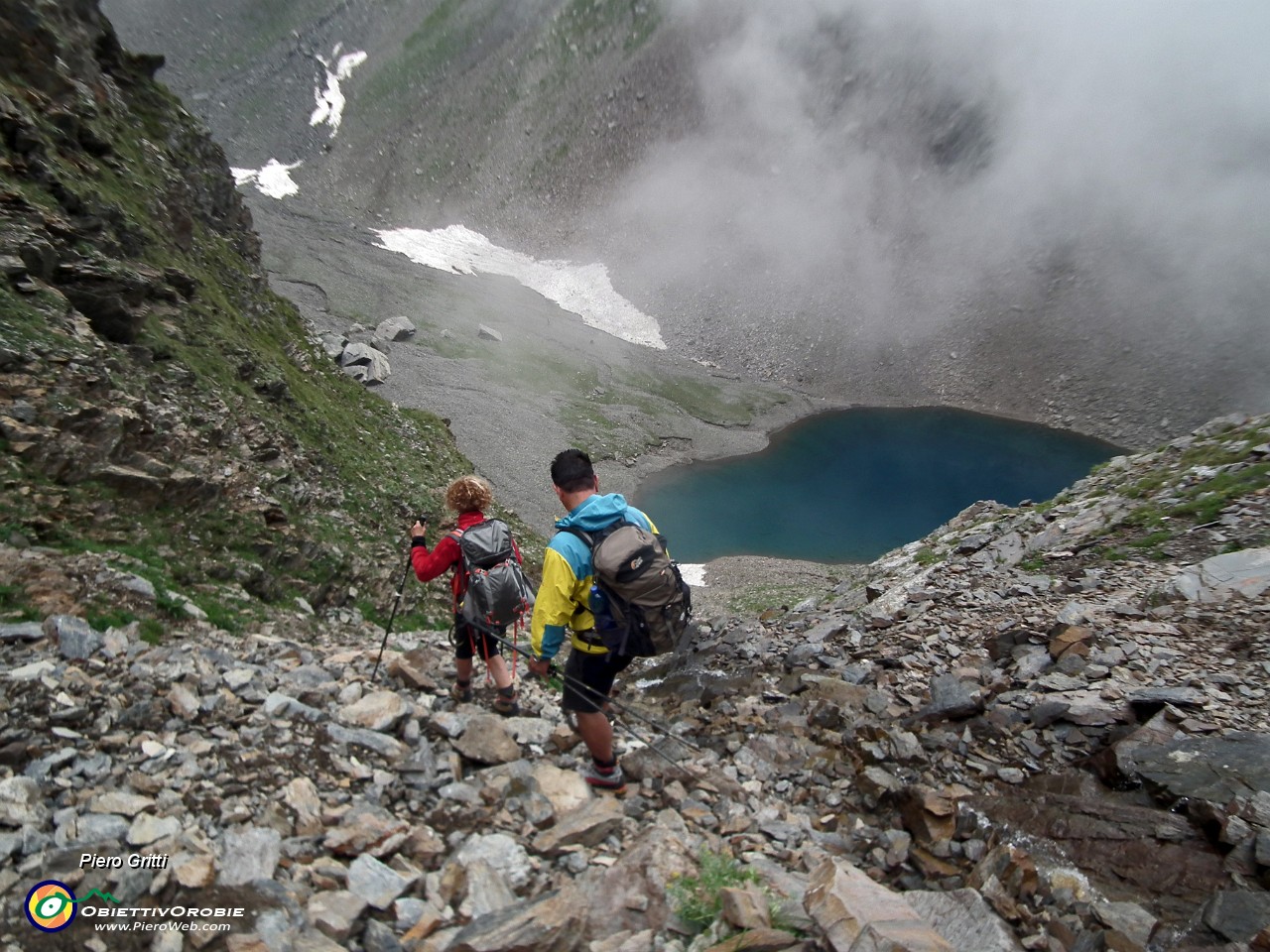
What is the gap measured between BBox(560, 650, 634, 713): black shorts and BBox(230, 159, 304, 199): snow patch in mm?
110855

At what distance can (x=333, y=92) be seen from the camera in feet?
370

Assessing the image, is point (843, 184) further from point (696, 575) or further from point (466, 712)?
point (466, 712)

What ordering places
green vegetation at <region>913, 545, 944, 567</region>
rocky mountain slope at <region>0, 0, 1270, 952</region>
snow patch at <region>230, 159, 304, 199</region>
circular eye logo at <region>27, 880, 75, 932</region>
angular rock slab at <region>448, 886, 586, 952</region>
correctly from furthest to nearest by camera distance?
1. snow patch at <region>230, 159, 304, 199</region>
2. green vegetation at <region>913, 545, 944, 567</region>
3. rocky mountain slope at <region>0, 0, 1270, 952</region>
4. angular rock slab at <region>448, 886, 586, 952</region>
5. circular eye logo at <region>27, 880, 75, 932</region>

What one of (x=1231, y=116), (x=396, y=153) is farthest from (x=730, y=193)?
(x=1231, y=116)

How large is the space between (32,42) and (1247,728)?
66.4ft

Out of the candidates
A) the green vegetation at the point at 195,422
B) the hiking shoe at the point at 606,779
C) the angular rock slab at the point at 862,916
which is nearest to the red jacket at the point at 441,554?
the hiking shoe at the point at 606,779

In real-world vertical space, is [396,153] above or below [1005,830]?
above

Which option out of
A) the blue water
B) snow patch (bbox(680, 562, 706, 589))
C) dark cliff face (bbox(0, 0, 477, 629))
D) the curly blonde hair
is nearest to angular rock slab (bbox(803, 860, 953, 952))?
the curly blonde hair

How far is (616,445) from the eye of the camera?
54.8 metres

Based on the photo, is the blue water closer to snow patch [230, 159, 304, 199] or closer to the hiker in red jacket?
the hiker in red jacket

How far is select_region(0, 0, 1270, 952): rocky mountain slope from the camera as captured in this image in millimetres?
4008

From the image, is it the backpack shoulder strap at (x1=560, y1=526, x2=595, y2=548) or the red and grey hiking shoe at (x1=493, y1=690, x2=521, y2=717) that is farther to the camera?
the red and grey hiking shoe at (x1=493, y1=690, x2=521, y2=717)

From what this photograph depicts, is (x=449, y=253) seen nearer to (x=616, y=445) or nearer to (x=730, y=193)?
(x=730, y=193)

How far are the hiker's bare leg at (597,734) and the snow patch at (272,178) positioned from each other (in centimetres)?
11099
